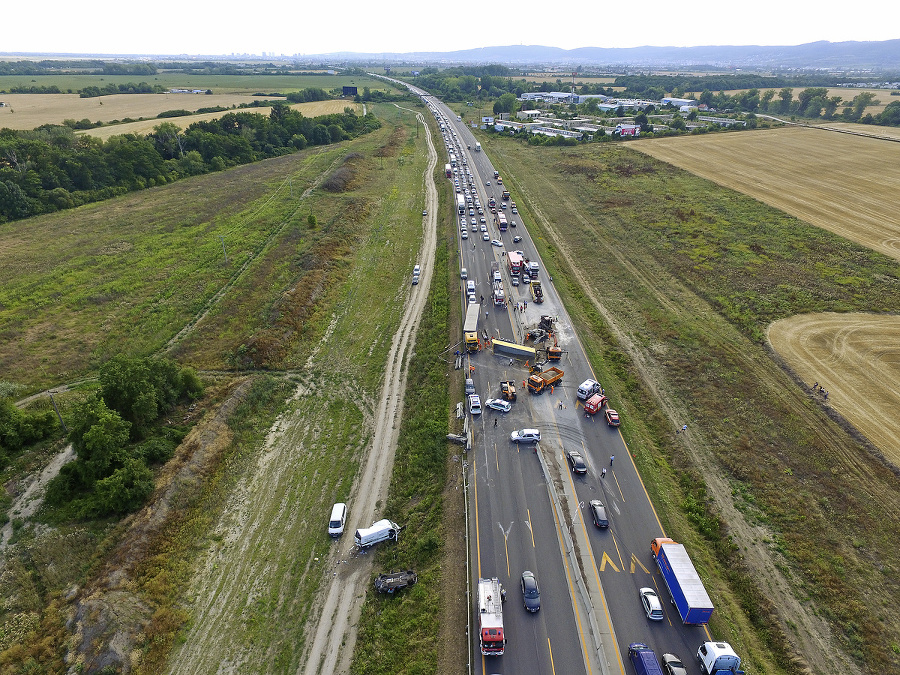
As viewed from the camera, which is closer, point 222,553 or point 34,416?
point 222,553

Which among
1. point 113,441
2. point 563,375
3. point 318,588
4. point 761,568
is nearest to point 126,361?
point 113,441

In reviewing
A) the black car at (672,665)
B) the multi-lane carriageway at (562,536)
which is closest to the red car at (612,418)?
the multi-lane carriageway at (562,536)

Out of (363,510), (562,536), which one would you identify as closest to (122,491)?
(363,510)

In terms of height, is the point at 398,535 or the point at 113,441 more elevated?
the point at 113,441

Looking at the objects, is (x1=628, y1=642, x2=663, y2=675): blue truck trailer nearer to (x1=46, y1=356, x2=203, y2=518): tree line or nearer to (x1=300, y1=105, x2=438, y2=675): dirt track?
(x1=300, y1=105, x2=438, y2=675): dirt track

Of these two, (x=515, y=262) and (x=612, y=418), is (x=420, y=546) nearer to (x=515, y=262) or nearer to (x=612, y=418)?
(x=612, y=418)

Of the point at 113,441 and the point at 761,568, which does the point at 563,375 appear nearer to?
the point at 761,568

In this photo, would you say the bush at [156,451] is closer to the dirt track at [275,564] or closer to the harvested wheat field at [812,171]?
the dirt track at [275,564]
